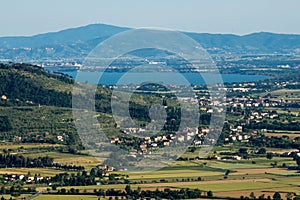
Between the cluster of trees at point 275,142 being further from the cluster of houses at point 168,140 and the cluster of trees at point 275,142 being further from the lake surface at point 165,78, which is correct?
the lake surface at point 165,78

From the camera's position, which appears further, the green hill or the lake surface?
the lake surface

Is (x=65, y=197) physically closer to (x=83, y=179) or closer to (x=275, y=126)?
(x=83, y=179)

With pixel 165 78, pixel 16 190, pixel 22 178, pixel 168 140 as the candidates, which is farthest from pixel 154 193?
pixel 165 78

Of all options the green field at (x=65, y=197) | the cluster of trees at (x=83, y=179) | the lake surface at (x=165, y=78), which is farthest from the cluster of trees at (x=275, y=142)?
the lake surface at (x=165, y=78)

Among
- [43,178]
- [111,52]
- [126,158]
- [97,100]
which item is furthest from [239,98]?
[111,52]

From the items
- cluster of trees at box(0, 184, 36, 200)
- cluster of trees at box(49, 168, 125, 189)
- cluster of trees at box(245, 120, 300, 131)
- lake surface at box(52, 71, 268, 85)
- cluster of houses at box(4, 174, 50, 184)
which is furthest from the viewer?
lake surface at box(52, 71, 268, 85)

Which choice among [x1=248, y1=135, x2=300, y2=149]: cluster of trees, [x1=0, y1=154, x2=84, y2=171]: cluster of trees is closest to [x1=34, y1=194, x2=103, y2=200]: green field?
[x1=0, y1=154, x2=84, y2=171]: cluster of trees

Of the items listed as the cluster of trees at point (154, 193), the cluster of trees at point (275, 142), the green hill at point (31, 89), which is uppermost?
the green hill at point (31, 89)

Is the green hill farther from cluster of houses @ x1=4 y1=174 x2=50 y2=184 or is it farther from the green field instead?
the green field
